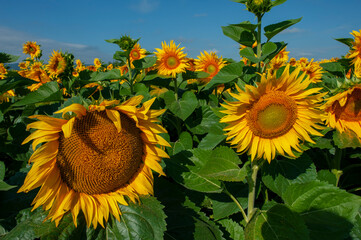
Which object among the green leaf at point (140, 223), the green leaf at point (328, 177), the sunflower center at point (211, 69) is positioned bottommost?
the green leaf at point (140, 223)

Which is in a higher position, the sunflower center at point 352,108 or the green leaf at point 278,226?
the sunflower center at point 352,108

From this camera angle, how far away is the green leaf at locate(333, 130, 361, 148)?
2.41 meters

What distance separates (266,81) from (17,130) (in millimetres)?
2641

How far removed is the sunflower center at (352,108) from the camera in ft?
8.27

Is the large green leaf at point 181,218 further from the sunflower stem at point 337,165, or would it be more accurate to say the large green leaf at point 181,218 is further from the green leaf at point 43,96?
the sunflower stem at point 337,165

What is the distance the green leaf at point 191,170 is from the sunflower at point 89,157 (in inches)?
20.9

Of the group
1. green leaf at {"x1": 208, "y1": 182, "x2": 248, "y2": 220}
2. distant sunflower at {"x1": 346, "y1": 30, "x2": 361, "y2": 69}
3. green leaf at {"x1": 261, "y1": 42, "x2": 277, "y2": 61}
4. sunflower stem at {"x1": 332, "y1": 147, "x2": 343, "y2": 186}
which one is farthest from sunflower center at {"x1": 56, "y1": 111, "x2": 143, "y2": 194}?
distant sunflower at {"x1": 346, "y1": 30, "x2": 361, "y2": 69}

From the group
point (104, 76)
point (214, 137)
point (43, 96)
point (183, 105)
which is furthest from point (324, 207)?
point (43, 96)

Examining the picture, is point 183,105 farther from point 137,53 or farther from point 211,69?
point 137,53

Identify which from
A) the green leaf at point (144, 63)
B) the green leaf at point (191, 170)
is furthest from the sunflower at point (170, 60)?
the green leaf at point (191, 170)

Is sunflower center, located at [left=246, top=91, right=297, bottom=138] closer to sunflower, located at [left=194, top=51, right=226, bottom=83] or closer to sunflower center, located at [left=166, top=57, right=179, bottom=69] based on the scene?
sunflower center, located at [left=166, top=57, right=179, bottom=69]

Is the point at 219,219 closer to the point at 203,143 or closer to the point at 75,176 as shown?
the point at 203,143

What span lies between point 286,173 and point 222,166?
64cm

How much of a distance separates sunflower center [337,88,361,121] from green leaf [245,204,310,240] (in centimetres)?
141
